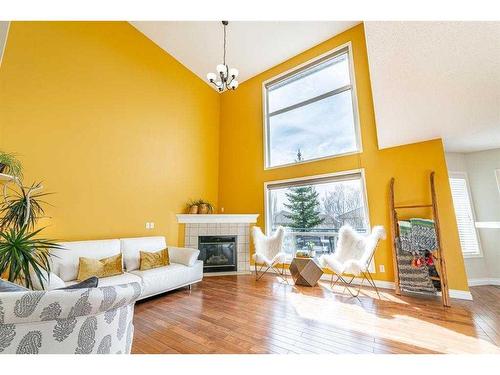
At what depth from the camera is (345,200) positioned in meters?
4.30

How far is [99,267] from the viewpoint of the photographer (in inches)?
115

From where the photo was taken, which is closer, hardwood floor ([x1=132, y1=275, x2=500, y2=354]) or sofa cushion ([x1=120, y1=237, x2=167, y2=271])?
hardwood floor ([x1=132, y1=275, x2=500, y2=354])

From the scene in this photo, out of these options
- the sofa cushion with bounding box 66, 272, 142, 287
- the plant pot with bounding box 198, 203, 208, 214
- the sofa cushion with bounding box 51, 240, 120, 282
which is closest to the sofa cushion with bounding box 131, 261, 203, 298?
the sofa cushion with bounding box 66, 272, 142, 287

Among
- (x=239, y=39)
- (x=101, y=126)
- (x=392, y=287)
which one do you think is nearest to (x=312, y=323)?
(x=392, y=287)

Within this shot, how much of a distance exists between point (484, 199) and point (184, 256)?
5432 mm

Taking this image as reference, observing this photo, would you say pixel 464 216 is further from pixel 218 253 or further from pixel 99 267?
pixel 99 267

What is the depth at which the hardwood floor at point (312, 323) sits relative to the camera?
77.9 inches

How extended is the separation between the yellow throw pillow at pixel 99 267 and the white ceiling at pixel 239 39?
15.3ft

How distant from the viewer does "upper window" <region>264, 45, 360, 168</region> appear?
455 centimetres

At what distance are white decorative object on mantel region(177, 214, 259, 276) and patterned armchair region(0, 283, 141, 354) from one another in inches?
143

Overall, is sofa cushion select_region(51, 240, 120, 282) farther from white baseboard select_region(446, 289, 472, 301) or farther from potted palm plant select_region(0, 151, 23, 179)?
white baseboard select_region(446, 289, 472, 301)

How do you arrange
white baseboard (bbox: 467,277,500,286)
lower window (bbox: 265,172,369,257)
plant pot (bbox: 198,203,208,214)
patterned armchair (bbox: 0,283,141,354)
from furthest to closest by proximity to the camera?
plant pot (bbox: 198,203,208,214) < lower window (bbox: 265,172,369,257) < white baseboard (bbox: 467,277,500,286) < patterned armchair (bbox: 0,283,141,354)

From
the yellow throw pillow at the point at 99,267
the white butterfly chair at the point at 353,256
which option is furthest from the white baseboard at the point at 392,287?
the yellow throw pillow at the point at 99,267

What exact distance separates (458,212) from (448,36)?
3.15 metres
